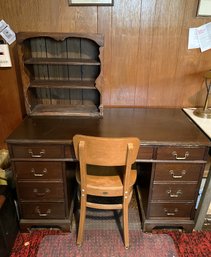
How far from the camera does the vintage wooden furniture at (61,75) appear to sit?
1.49 meters

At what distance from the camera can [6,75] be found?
5.53 feet

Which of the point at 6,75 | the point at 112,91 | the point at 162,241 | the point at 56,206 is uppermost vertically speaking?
the point at 6,75

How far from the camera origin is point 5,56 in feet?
5.26

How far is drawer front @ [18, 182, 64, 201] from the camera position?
1.40 metres

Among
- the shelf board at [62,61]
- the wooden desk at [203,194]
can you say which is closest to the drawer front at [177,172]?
the wooden desk at [203,194]

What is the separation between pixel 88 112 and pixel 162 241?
3.68ft

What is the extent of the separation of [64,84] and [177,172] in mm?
1025

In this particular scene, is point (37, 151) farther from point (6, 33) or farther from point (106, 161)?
point (6, 33)

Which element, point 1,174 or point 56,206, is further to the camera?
point 1,174

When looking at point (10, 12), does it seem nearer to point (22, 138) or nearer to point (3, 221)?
point (22, 138)

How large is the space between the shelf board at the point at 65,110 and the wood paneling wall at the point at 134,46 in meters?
0.21

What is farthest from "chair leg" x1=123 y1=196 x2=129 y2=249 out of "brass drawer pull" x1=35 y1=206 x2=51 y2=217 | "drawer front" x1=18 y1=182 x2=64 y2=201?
"brass drawer pull" x1=35 y1=206 x2=51 y2=217

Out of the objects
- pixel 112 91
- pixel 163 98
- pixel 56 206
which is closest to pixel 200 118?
pixel 163 98

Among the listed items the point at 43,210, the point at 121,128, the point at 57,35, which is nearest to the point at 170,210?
the point at 121,128
